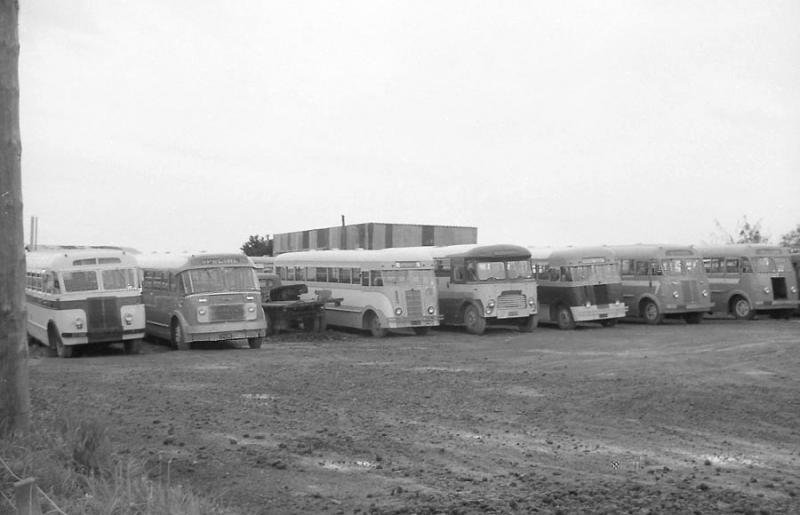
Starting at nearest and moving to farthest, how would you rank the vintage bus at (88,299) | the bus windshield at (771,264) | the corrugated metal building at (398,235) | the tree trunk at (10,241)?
the tree trunk at (10,241) < the vintage bus at (88,299) < the bus windshield at (771,264) < the corrugated metal building at (398,235)

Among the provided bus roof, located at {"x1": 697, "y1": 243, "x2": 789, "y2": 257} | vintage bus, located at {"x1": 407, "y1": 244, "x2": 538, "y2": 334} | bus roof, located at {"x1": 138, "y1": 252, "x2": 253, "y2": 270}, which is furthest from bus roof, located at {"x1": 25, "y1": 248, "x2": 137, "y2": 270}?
bus roof, located at {"x1": 697, "y1": 243, "x2": 789, "y2": 257}

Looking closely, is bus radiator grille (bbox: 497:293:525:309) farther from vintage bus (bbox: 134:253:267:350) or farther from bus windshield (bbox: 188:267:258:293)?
bus windshield (bbox: 188:267:258:293)

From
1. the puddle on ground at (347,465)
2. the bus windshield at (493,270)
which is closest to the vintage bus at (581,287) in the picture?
the bus windshield at (493,270)

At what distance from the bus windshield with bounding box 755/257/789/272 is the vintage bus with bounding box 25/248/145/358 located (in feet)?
68.9

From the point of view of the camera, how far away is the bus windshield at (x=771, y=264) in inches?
1217

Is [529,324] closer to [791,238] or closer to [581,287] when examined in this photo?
[581,287]

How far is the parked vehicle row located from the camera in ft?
68.6

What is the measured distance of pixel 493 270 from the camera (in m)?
27.1

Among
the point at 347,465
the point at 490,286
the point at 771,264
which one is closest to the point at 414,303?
the point at 490,286

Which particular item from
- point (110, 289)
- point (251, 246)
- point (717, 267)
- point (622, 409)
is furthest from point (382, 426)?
point (251, 246)

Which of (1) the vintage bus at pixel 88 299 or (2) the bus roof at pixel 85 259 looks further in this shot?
(2) the bus roof at pixel 85 259

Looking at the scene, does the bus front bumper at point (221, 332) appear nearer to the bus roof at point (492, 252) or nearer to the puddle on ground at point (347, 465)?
the bus roof at point (492, 252)

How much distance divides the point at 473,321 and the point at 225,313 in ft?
27.6

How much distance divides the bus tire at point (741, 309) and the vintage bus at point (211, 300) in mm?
17911
